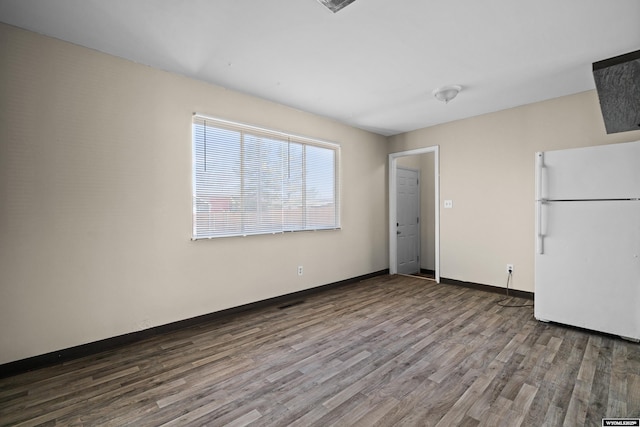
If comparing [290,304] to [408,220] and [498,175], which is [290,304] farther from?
[498,175]

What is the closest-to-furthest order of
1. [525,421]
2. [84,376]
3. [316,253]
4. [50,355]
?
[525,421] < [84,376] < [50,355] < [316,253]

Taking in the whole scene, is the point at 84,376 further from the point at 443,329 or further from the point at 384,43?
the point at 384,43

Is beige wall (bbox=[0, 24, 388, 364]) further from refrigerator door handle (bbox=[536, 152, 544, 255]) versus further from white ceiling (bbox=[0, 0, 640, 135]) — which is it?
refrigerator door handle (bbox=[536, 152, 544, 255])

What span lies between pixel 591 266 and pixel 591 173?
0.92m

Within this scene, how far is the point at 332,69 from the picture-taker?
2.93m

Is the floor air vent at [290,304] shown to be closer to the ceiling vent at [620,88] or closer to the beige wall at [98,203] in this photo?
the beige wall at [98,203]

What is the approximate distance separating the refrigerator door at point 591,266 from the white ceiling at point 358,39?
1.48 m

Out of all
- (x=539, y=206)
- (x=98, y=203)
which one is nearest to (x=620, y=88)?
(x=539, y=206)

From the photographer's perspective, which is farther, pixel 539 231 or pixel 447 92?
pixel 447 92

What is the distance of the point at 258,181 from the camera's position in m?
3.64

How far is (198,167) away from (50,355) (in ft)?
6.73

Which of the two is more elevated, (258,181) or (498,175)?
(498,175)

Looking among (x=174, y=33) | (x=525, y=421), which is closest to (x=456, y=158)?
(x=525, y=421)

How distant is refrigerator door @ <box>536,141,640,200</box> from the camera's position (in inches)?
104
